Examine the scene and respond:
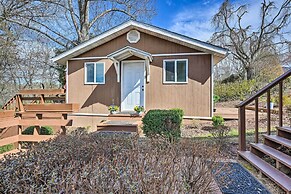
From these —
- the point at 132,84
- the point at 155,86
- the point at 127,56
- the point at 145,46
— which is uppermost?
the point at 145,46

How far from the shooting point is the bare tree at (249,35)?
66.0ft

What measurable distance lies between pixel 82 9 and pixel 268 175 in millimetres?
17372

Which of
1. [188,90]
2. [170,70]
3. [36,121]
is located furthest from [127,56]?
[36,121]

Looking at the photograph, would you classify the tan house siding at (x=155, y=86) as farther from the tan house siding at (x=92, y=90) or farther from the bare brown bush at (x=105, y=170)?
the bare brown bush at (x=105, y=170)

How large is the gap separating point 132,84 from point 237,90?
36.2ft

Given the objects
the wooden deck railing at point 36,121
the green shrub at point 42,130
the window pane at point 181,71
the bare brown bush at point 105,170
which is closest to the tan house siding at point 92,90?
the green shrub at point 42,130

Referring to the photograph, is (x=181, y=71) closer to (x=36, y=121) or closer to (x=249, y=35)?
(x=36, y=121)

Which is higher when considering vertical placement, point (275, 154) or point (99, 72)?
point (99, 72)

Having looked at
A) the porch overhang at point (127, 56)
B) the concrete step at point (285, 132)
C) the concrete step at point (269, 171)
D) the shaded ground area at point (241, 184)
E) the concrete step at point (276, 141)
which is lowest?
the shaded ground area at point (241, 184)

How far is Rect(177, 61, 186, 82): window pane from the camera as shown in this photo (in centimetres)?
971

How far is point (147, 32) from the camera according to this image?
10.0 metres

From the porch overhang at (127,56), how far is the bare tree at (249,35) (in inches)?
586

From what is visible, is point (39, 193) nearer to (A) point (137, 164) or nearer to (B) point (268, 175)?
(A) point (137, 164)

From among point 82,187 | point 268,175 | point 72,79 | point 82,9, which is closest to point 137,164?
point 82,187
